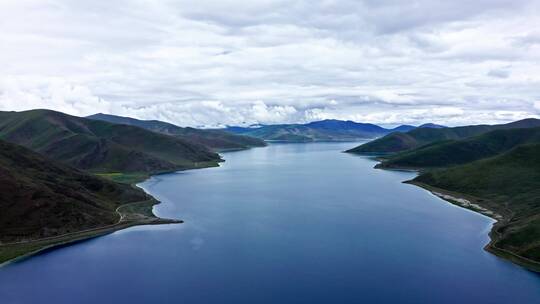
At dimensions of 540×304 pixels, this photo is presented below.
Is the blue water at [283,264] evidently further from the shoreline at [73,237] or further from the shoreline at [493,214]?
the shoreline at [73,237]

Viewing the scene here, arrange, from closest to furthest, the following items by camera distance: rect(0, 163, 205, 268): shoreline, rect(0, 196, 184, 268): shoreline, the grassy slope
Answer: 1. rect(0, 196, 184, 268): shoreline
2. rect(0, 163, 205, 268): shoreline
3. the grassy slope

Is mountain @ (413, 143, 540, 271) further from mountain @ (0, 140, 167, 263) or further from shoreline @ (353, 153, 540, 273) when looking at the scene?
mountain @ (0, 140, 167, 263)

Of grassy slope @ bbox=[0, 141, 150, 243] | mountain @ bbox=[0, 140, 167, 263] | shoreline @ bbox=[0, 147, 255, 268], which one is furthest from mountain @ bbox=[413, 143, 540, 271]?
grassy slope @ bbox=[0, 141, 150, 243]

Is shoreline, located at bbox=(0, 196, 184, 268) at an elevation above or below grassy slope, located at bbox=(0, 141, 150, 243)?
below

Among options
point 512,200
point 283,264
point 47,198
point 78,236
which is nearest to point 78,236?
point 78,236

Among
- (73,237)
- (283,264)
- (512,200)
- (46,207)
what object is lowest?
(73,237)

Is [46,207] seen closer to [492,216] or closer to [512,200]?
[492,216]

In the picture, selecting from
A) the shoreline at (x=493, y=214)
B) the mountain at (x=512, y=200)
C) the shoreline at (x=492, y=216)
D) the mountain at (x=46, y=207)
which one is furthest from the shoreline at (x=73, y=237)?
the mountain at (x=512, y=200)
